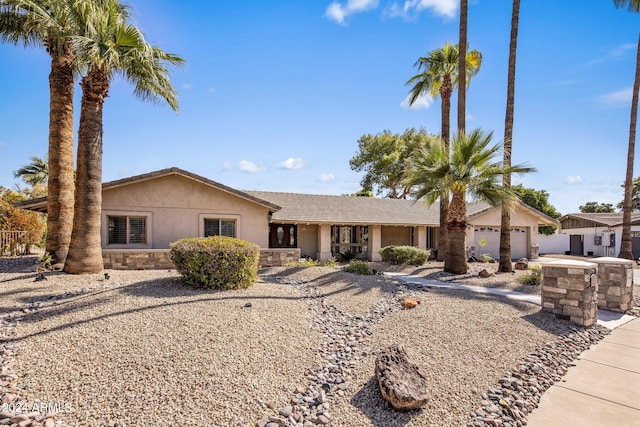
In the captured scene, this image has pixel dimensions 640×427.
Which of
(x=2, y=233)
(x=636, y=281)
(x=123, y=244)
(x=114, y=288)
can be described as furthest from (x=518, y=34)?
(x=2, y=233)

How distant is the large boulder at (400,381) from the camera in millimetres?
4109

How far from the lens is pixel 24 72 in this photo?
11578mm

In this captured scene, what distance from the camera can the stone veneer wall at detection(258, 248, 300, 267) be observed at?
13.9 m

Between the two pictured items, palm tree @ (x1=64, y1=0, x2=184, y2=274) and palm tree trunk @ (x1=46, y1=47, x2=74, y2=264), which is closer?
palm tree @ (x1=64, y1=0, x2=184, y2=274)

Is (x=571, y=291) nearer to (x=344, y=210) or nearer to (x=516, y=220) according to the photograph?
(x=344, y=210)

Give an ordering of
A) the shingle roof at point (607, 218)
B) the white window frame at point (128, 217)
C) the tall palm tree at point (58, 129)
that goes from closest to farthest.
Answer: the tall palm tree at point (58, 129)
the white window frame at point (128, 217)
the shingle roof at point (607, 218)

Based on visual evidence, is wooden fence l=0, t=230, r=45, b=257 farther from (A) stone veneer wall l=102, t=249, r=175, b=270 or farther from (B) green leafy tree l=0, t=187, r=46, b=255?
(A) stone veneer wall l=102, t=249, r=175, b=270

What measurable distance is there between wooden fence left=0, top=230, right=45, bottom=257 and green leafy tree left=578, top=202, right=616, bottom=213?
7675cm

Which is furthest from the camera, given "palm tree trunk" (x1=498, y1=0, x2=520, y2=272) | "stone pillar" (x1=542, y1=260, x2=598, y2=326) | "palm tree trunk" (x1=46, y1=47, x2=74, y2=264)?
"palm tree trunk" (x1=498, y1=0, x2=520, y2=272)

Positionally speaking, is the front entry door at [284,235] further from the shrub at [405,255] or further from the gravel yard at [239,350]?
the gravel yard at [239,350]

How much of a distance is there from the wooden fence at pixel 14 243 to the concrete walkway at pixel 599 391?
22389mm

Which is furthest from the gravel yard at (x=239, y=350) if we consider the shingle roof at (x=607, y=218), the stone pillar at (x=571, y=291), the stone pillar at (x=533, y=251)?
the shingle roof at (x=607, y=218)

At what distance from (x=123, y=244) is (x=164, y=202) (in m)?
2.36

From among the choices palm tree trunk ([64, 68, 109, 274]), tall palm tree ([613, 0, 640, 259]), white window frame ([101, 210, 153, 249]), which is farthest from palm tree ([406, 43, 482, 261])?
palm tree trunk ([64, 68, 109, 274])
